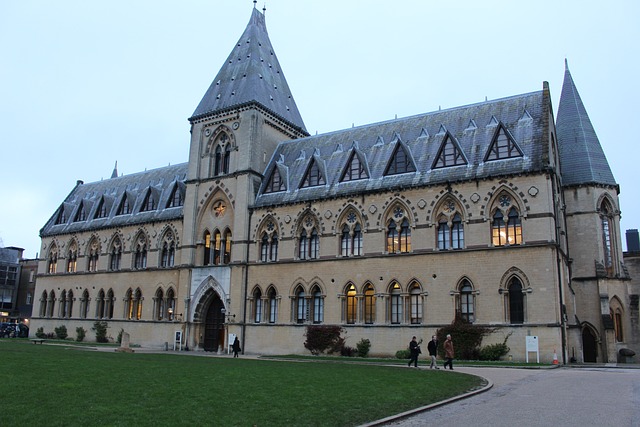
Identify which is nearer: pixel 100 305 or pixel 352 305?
pixel 352 305

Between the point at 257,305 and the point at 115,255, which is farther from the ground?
the point at 115,255

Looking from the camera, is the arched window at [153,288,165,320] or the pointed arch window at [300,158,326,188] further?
the arched window at [153,288,165,320]

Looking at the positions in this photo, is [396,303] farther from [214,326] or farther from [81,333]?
[81,333]

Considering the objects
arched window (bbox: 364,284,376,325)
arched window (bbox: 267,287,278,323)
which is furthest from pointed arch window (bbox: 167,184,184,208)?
arched window (bbox: 364,284,376,325)

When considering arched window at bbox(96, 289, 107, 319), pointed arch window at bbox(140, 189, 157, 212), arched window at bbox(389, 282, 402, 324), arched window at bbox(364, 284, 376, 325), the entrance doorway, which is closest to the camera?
arched window at bbox(389, 282, 402, 324)

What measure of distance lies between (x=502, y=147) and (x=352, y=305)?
1391cm

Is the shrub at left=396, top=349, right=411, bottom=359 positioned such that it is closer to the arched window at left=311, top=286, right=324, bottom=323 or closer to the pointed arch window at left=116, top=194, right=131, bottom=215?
the arched window at left=311, top=286, right=324, bottom=323

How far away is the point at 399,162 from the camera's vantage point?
3900 cm

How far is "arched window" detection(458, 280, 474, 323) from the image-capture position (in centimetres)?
3375

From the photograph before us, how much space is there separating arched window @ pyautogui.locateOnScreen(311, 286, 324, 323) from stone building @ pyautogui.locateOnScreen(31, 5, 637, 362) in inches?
6.3

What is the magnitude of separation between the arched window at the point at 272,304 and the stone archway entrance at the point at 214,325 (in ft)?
15.2

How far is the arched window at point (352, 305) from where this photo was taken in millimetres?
38125

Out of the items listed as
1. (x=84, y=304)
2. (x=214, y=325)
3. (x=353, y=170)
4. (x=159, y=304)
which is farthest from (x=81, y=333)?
(x=353, y=170)

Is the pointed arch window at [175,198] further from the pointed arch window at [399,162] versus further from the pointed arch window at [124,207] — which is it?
the pointed arch window at [399,162]
